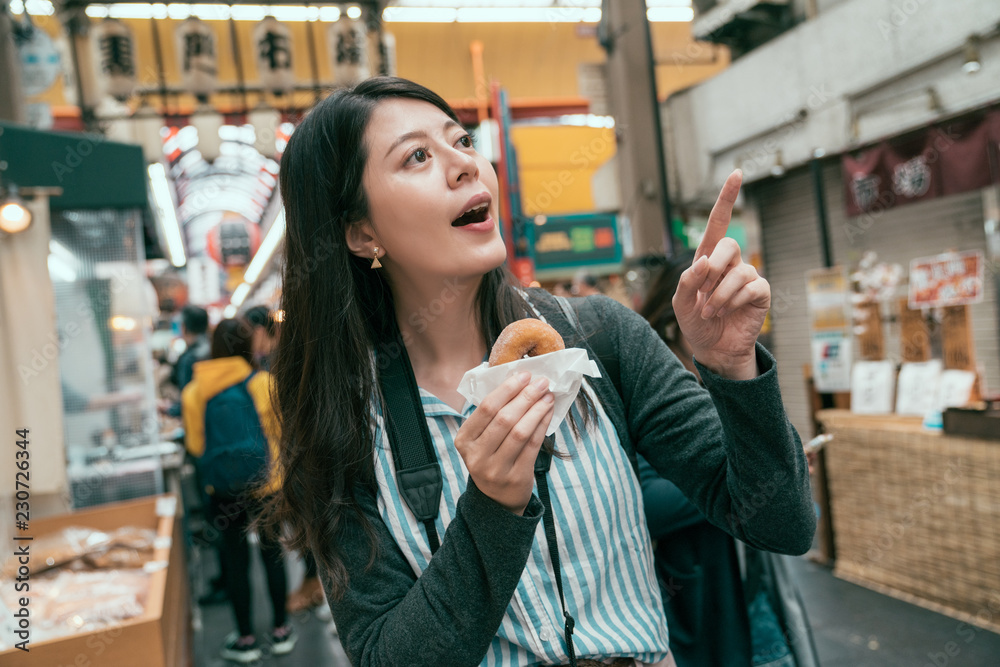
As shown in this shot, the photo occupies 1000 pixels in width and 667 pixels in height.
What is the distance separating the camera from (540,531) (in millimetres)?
1372

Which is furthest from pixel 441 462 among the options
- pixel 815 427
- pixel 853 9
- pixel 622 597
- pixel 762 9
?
pixel 762 9

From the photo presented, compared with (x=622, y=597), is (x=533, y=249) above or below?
above

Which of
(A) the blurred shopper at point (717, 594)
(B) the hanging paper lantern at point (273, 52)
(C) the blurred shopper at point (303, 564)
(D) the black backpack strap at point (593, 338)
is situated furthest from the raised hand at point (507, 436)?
(B) the hanging paper lantern at point (273, 52)

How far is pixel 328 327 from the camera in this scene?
1.52m

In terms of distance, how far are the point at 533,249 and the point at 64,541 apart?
336 inches

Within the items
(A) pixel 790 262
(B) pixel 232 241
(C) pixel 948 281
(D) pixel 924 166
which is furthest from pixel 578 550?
(B) pixel 232 241

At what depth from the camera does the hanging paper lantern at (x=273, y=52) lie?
8.23m

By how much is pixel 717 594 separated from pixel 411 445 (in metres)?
1.14

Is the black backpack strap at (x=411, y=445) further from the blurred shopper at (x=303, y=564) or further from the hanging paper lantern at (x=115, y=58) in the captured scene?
the hanging paper lantern at (x=115, y=58)

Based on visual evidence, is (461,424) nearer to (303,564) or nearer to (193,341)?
(303,564)

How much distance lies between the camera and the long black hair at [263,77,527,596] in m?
1.40

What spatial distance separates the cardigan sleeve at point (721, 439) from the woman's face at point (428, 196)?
0.39 metres

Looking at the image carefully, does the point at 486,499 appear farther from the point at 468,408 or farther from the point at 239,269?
the point at 239,269

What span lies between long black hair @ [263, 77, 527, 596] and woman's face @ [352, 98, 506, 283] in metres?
0.05
